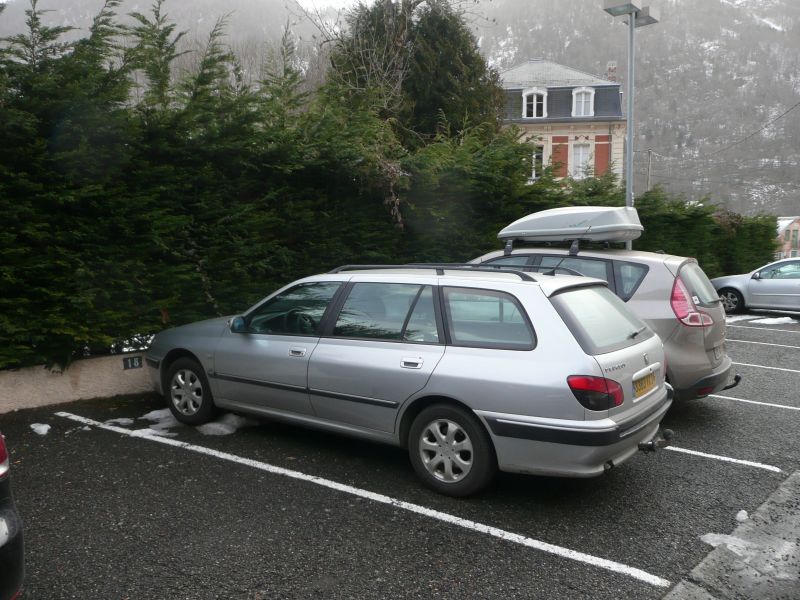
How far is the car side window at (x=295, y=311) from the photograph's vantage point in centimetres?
→ 535

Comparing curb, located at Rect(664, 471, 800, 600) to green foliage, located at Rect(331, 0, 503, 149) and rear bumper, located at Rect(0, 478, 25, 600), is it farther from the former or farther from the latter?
green foliage, located at Rect(331, 0, 503, 149)

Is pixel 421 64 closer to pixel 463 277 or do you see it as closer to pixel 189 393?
pixel 189 393

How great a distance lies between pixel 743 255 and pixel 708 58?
276 feet

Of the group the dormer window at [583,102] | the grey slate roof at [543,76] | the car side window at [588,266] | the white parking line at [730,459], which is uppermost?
the grey slate roof at [543,76]

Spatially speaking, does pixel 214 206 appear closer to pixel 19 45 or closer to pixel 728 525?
pixel 19 45

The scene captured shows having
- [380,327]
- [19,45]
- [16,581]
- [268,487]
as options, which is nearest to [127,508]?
[268,487]

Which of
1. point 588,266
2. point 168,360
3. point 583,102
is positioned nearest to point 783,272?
point 588,266

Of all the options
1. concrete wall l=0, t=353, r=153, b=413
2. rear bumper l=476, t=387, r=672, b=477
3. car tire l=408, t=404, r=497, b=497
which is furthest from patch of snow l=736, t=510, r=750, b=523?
concrete wall l=0, t=353, r=153, b=413

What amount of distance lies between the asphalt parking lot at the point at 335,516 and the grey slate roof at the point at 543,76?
39996 mm

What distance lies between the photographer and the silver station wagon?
4.08m

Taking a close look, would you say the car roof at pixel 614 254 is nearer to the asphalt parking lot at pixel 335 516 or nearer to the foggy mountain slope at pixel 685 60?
the asphalt parking lot at pixel 335 516

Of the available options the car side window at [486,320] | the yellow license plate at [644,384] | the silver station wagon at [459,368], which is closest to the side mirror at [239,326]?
the silver station wagon at [459,368]

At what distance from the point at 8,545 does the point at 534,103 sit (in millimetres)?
42776

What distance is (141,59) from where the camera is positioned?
269 inches
